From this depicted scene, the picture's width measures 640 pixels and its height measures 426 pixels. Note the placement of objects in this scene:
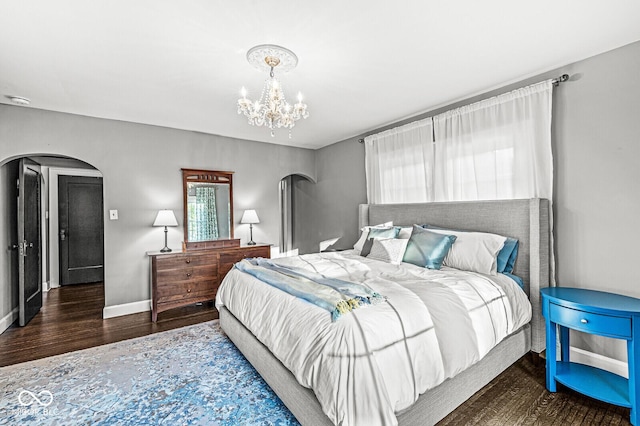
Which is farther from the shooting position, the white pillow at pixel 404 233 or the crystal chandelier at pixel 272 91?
the white pillow at pixel 404 233

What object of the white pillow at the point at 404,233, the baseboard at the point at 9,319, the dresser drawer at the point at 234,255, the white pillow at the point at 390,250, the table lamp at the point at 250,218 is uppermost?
the table lamp at the point at 250,218

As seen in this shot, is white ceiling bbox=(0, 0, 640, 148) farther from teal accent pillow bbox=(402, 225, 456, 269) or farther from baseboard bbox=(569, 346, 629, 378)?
baseboard bbox=(569, 346, 629, 378)

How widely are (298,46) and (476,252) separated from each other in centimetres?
234

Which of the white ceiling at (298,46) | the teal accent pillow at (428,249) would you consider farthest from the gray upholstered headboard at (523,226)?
the white ceiling at (298,46)

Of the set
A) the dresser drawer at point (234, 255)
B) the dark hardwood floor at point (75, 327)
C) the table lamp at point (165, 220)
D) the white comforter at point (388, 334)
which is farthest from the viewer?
the dresser drawer at point (234, 255)

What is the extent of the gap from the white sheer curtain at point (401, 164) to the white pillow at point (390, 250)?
0.90m

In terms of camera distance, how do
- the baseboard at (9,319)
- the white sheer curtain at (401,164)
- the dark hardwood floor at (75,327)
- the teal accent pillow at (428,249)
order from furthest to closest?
1. the white sheer curtain at (401,164)
2. the baseboard at (9,319)
3. the dark hardwood floor at (75,327)
4. the teal accent pillow at (428,249)

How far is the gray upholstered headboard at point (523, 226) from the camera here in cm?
263

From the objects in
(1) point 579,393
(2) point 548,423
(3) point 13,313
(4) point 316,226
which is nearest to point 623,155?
(1) point 579,393

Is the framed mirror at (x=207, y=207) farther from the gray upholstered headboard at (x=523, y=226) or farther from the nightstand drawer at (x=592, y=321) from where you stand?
the nightstand drawer at (x=592, y=321)

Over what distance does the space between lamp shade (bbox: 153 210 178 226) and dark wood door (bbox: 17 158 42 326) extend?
1441mm

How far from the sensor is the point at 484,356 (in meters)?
2.16

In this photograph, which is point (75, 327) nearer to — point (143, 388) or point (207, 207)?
point (143, 388)

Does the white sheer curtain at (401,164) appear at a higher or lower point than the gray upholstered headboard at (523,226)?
higher
